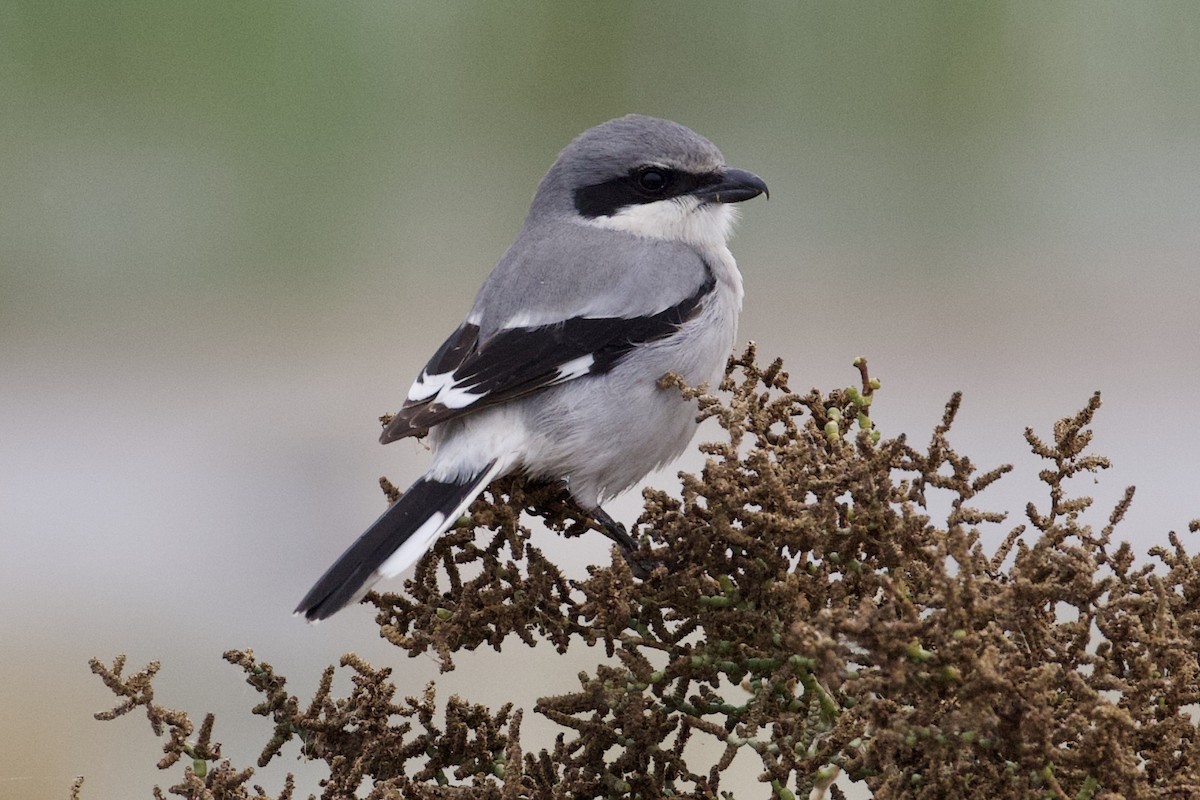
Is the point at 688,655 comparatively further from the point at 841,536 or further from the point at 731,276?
the point at 731,276

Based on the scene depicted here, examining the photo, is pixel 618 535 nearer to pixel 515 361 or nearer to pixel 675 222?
pixel 515 361

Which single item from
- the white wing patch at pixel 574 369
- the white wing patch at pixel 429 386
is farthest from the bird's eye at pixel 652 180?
→ the white wing patch at pixel 429 386

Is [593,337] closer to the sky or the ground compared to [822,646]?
closer to the sky

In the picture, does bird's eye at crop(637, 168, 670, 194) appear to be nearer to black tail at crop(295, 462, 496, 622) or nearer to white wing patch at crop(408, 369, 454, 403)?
→ white wing patch at crop(408, 369, 454, 403)

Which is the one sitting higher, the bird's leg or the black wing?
the black wing

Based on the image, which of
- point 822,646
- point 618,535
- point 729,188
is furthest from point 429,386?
point 822,646

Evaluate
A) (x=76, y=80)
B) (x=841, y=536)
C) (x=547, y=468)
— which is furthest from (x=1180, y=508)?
(x=76, y=80)

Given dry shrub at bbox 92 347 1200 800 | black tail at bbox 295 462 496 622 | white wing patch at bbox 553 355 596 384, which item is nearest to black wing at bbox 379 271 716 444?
white wing patch at bbox 553 355 596 384
